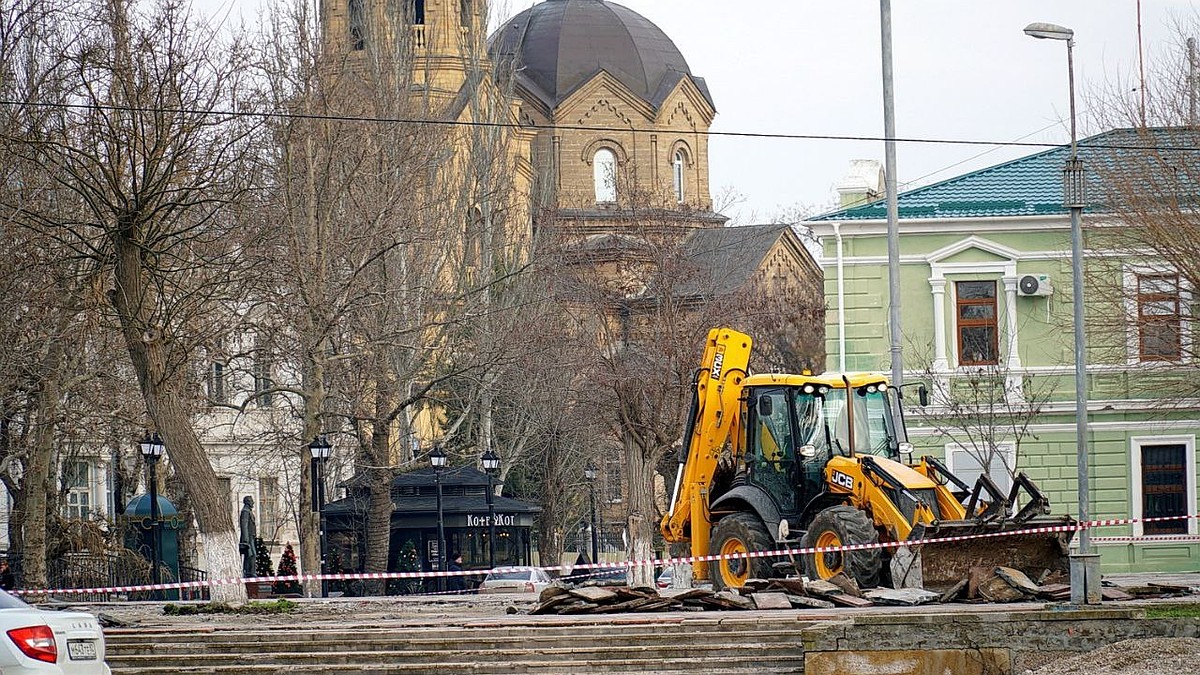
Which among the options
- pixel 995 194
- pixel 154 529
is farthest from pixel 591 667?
pixel 995 194

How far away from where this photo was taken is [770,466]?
22562 mm

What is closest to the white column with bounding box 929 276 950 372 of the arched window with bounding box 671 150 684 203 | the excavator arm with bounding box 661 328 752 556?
the excavator arm with bounding box 661 328 752 556

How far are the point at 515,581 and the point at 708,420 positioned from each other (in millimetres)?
11475

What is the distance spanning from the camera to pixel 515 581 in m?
33.9

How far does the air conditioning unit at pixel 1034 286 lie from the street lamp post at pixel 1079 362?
11.5 metres

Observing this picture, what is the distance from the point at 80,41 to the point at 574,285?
22129mm

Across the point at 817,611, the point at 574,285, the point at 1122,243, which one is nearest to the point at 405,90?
the point at 574,285

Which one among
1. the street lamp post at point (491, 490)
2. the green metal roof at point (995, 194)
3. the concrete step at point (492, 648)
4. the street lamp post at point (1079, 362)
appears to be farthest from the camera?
the street lamp post at point (491, 490)

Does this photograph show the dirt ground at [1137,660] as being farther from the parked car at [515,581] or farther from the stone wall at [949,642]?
the parked car at [515,581]

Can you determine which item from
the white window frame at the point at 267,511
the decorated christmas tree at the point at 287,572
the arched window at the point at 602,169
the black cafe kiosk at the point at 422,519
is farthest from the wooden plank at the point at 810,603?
the arched window at the point at 602,169

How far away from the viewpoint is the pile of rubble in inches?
741

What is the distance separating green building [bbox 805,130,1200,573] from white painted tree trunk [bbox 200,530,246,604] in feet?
45.0

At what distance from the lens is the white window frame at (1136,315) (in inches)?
1141

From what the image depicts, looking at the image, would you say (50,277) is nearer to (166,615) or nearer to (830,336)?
(166,615)
